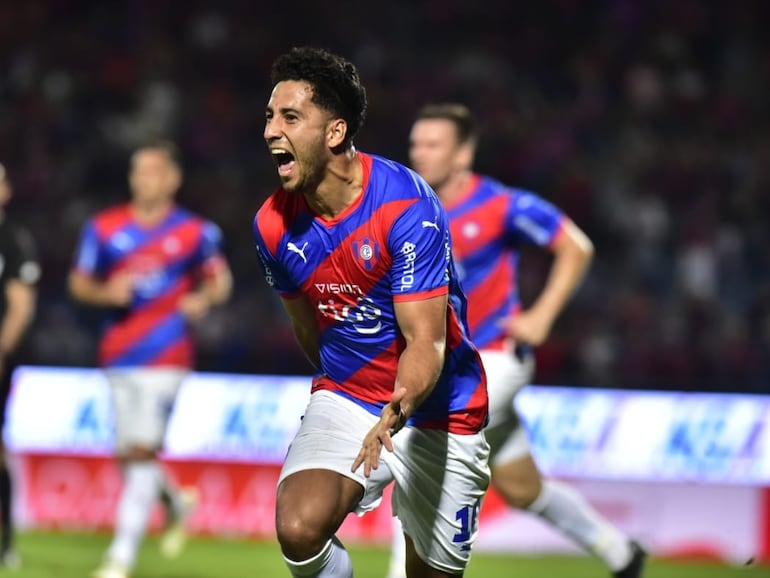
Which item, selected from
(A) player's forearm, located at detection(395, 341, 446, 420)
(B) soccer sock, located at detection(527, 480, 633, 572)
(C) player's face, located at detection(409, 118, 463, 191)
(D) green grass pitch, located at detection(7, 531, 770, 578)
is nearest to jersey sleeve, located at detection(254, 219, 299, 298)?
(A) player's forearm, located at detection(395, 341, 446, 420)

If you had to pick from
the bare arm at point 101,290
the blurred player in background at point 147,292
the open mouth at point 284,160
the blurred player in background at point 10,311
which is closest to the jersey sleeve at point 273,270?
the open mouth at point 284,160

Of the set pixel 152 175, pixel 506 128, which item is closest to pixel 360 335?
pixel 152 175

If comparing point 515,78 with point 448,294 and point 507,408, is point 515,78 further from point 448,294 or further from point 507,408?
point 448,294

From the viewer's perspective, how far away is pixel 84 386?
10.6 metres

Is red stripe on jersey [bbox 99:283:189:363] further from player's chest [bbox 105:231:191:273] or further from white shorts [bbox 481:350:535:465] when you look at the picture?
white shorts [bbox 481:350:535:465]

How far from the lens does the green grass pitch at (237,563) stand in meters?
8.30

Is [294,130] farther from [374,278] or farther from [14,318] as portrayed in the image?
[14,318]

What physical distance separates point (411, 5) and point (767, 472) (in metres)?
9.25

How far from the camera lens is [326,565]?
4.31 meters

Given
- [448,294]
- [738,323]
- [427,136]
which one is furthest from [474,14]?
[448,294]

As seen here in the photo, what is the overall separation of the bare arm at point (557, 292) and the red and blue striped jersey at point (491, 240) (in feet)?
0.27

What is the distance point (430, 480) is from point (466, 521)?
19 centimetres

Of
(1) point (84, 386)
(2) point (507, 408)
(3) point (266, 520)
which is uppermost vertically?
(2) point (507, 408)

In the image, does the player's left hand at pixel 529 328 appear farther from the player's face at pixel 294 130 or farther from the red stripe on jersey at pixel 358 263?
the player's face at pixel 294 130
